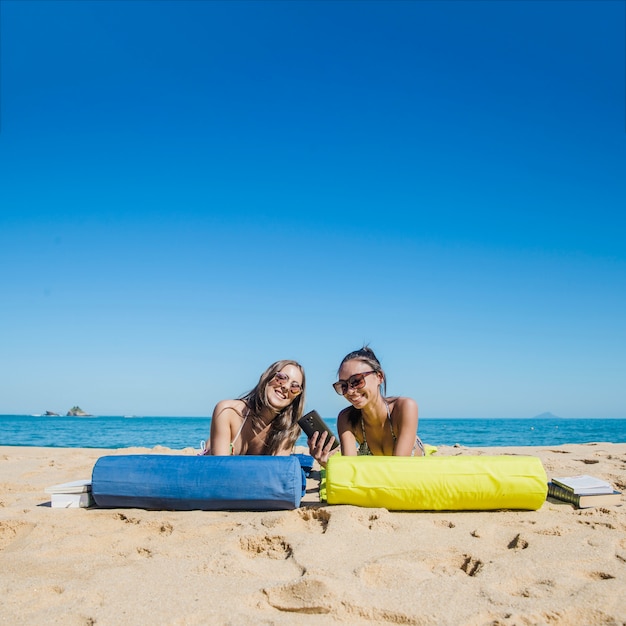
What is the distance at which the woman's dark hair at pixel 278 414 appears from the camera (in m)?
5.45

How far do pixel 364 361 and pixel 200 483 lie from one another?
1.88 m

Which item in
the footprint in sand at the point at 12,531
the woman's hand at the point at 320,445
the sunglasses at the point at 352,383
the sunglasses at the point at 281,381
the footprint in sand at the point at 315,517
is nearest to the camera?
the footprint in sand at the point at 12,531

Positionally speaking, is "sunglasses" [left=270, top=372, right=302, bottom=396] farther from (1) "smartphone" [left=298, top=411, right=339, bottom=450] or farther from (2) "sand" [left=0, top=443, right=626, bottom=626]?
(2) "sand" [left=0, top=443, right=626, bottom=626]

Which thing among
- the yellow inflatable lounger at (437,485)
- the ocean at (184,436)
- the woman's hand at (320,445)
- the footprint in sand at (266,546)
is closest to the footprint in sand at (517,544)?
the yellow inflatable lounger at (437,485)

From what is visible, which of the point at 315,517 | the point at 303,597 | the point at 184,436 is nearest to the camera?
the point at 303,597

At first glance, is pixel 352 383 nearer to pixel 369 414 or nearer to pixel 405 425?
pixel 369 414

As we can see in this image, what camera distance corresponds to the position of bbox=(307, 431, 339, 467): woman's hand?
488 cm

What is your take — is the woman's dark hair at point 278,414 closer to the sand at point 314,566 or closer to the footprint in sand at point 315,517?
the sand at point 314,566

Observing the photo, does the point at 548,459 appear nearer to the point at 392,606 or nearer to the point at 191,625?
the point at 392,606

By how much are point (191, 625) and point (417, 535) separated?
66.9 inches

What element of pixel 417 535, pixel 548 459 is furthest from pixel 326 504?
pixel 548 459

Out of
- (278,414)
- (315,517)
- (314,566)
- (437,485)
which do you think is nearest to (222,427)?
(278,414)

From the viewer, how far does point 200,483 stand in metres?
4.12

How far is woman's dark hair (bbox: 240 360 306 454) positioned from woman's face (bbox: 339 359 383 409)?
2.20 ft
